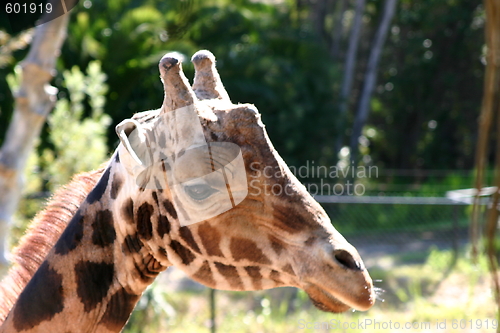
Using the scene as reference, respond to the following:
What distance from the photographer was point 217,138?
73.1 inches

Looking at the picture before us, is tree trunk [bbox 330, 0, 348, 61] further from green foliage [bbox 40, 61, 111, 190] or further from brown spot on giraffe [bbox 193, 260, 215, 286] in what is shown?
brown spot on giraffe [bbox 193, 260, 215, 286]

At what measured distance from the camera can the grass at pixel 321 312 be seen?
244 inches

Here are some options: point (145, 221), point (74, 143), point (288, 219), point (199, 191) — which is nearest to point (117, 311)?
point (145, 221)

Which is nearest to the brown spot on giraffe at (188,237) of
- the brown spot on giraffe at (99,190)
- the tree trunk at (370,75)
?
the brown spot on giraffe at (99,190)

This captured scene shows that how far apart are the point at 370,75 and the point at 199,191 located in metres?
14.6

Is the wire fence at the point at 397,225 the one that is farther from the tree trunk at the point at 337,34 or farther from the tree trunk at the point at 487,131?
the tree trunk at the point at 487,131

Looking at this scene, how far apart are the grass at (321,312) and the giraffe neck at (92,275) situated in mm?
3980

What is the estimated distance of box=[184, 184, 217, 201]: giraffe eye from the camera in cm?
182

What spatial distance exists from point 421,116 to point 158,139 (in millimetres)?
17497

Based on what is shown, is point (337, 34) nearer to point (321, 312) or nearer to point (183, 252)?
point (321, 312)

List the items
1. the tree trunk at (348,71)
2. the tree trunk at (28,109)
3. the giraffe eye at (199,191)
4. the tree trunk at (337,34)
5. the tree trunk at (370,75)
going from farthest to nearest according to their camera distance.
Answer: the tree trunk at (337,34) < the tree trunk at (370,75) < the tree trunk at (348,71) < the tree trunk at (28,109) < the giraffe eye at (199,191)

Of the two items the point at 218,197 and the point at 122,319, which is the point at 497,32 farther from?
the point at 122,319

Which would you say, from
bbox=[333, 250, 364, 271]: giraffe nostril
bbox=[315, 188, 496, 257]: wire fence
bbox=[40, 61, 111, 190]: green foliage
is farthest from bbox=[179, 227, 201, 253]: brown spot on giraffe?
bbox=[315, 188, 496, 257]: wire fence

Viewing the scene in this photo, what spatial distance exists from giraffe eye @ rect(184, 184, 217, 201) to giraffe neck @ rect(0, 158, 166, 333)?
0.79 ft
